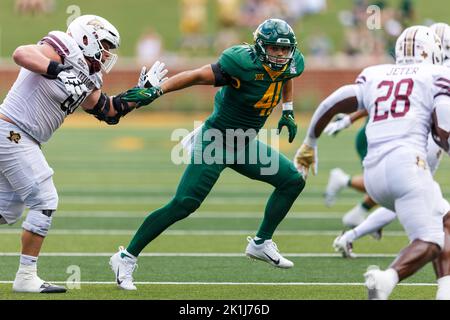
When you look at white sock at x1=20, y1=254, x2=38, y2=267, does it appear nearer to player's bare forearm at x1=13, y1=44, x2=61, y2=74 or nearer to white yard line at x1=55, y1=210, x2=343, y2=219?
player's bare forearm at x1=13, y1=44, x2=61, y2=74

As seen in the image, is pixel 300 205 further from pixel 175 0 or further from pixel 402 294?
pixel 175 0

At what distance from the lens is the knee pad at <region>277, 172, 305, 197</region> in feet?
23.1

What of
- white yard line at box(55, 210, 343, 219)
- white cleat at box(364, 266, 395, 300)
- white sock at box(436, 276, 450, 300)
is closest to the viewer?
white cleat at box(364, 266, 395, 300)

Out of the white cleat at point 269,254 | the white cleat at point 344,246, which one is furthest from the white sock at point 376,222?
the white cleat at point 269,254

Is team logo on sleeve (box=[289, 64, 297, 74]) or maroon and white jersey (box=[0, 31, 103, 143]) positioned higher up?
team logo on sleeve (box=[289, 64, 297, 74])

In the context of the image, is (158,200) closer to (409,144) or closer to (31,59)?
(31,59)

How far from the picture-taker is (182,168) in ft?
49.7

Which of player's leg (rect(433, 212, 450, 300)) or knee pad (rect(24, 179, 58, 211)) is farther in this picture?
knee pad (rect(24, 179, 58, 211))

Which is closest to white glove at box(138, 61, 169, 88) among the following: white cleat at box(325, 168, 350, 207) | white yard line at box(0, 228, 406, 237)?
white yard line at box(0, 228, 406, 237)

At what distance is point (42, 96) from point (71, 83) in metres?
0.35

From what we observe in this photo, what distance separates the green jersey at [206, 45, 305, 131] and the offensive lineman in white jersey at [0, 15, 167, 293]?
798 millimetres

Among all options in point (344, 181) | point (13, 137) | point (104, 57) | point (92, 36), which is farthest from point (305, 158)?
point (344, 181)

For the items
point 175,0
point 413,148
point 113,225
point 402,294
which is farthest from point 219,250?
point 175,0

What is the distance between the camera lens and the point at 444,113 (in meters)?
5.67
